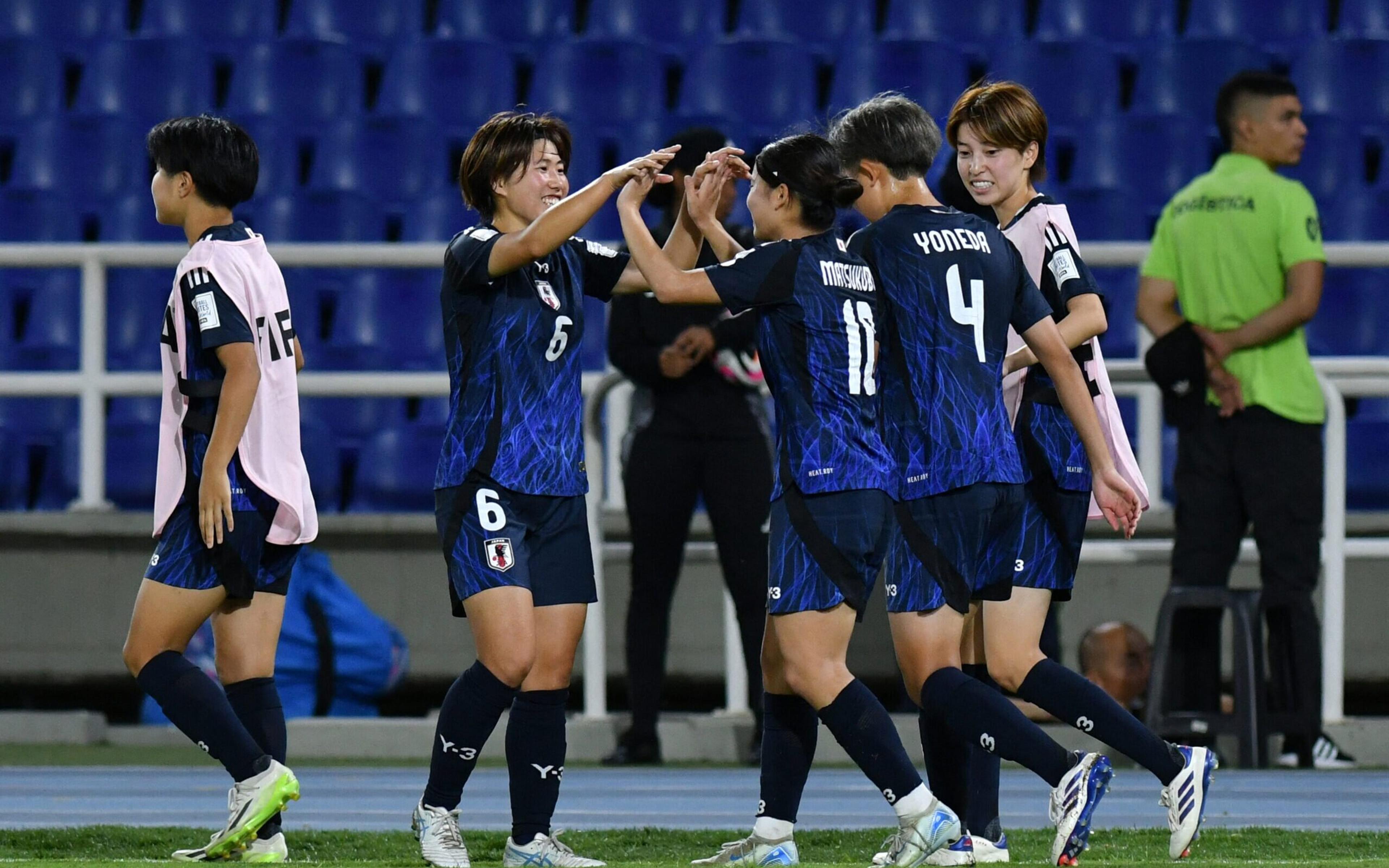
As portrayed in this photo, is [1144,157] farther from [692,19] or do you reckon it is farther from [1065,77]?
[692,19]

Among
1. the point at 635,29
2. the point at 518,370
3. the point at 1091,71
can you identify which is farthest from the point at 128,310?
the point at 518,370

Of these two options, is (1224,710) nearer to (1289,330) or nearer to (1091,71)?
(1289,330)

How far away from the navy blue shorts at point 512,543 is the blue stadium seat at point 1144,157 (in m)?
5.78

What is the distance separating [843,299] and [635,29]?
667 cm

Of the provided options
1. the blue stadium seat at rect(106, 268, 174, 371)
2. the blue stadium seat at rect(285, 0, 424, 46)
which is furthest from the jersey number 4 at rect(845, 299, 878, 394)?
the blue stadium seat at rect(285, 0, 424, 46)

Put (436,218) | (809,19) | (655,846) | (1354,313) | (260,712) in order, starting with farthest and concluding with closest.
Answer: (809,19) < (436,218) < (1354,313) < (655,846) < (260,712)

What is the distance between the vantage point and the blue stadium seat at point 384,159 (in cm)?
973

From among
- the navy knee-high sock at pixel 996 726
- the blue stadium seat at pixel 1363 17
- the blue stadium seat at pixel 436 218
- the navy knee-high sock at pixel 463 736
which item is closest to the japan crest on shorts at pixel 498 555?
the navy knee-high sock at pixel 463 736

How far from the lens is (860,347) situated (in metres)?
4.09

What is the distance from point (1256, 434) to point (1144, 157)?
10.6 ft

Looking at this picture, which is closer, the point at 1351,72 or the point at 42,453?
the point at 42,453

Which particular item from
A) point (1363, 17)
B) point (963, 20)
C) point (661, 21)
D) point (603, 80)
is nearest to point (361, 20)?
point (603, 80)

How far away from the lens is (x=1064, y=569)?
4293 mm

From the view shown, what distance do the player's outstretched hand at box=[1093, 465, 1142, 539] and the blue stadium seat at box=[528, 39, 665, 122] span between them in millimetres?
6122
